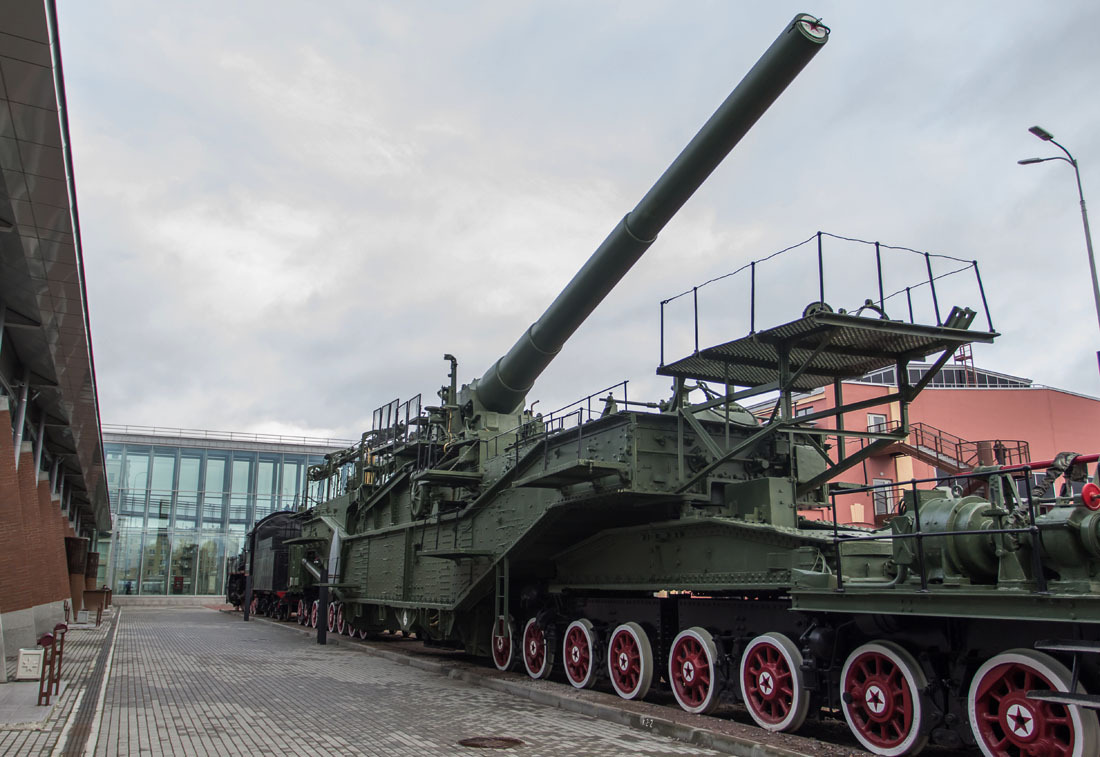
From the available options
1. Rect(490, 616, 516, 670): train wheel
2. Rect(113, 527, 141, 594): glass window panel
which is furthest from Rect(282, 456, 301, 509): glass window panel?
Rect(490, 616, 516, 670): train wheel

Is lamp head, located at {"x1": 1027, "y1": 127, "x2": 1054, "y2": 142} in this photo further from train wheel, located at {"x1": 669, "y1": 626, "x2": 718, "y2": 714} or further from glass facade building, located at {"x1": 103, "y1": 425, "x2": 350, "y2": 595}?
glass facade building, located at {"x1": 103, "y1": 425, "x2": 350, "y2": 595}

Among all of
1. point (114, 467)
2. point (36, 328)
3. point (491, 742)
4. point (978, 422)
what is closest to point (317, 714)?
point (491, 742)

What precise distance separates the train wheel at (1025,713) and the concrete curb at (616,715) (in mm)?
1425

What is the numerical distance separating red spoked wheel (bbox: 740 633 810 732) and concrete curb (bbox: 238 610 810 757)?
752mm

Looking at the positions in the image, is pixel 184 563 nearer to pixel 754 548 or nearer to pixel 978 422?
pixel 978 422

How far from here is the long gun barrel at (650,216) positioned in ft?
26.4

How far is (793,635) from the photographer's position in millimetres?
9406

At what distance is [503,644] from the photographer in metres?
14.5

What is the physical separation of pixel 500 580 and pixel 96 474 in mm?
16450

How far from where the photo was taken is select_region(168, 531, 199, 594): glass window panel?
4128 cm

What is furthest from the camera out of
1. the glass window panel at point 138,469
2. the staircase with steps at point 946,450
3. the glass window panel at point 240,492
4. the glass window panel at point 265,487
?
the glass window panel at point 265,487

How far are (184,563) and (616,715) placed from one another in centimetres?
3654

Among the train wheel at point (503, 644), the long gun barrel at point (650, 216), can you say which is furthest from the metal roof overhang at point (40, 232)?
the train wheel at point (503, 644)

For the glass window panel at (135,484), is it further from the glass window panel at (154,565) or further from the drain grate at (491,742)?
the drain grate at (491,742)
